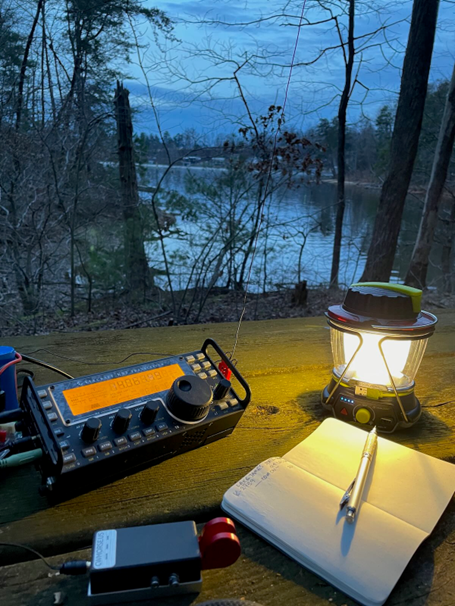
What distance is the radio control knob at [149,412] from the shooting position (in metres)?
0.60

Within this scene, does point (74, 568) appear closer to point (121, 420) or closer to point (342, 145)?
point (121, 420)

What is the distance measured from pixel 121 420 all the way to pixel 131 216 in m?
4.18

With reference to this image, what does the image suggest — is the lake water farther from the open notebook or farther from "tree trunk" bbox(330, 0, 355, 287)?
the open notebook

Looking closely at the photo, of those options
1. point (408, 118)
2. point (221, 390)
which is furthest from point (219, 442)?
point (408, 118)

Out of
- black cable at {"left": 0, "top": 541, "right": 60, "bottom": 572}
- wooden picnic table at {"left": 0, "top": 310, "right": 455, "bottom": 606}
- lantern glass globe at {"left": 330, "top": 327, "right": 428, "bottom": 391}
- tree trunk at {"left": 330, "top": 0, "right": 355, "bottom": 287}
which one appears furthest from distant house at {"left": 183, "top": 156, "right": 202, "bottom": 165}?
black cable at {"left": 0, "top": 541, "right": 60, "bottom": 572}

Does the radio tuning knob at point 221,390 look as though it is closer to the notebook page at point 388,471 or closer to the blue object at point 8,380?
the notebook page at point 388,471

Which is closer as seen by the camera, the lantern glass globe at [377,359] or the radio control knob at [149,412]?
the radio control knob at [149,412]

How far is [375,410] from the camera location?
0.78 metres

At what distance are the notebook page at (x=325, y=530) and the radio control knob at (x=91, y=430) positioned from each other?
0.20 metres

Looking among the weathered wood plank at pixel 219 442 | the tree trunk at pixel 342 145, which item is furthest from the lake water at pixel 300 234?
the weathered wood plank at pixel 219 442

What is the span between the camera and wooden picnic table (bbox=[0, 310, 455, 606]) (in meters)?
0.46

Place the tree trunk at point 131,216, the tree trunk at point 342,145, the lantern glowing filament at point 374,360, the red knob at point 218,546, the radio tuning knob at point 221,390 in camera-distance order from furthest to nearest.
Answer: the tree trunk at point 131,216, the tree trunk at point 342,145, the lantern glowing filament at point 374,360, the radio tuning knob at point 221,390, the red knob at point 218,546

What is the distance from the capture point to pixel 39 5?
14.5ft

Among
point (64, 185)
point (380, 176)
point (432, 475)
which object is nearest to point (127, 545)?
point (432, 475)
